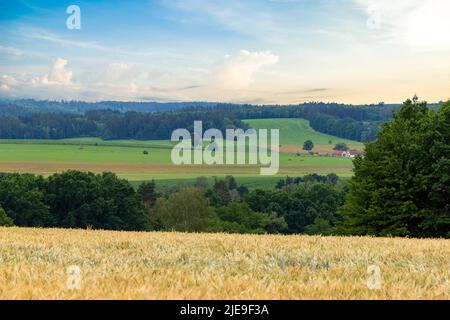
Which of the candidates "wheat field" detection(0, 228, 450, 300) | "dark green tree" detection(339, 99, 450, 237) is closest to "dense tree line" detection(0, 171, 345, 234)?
"dark green tree" detection(339, 99, 450, 237)

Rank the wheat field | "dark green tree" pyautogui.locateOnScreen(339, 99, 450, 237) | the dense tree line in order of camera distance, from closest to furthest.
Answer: the wheat field < "dark green tree" pyautogui.locateOnScreen(339, 99, 450, 237) < the dense tree line

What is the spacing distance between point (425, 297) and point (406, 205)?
41.5 meters

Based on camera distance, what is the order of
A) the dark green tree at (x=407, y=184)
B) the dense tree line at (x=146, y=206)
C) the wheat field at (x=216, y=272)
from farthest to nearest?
the dense tree line at (x=146, y=206) → the dark green tree at (x=407, y=184) → the wheat field at (x=216, y=272)

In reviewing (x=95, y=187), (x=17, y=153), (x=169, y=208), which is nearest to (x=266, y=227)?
(x=169, y=208)

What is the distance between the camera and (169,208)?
11300cm

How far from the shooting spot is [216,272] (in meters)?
9.29

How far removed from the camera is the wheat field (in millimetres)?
7320

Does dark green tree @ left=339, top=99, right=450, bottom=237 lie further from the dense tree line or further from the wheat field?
the dense tree line

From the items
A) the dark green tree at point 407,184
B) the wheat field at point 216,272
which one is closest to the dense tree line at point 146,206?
the dark green tree at point 407,184

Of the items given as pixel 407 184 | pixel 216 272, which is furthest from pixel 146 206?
pixel 216 272

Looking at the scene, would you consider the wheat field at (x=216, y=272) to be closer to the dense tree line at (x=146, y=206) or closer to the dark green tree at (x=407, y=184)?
the dark green tree at (x=407, y=184)

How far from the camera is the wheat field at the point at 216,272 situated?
24.0 ft

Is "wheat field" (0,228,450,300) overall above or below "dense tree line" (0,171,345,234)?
above

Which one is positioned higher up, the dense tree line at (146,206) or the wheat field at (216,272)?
the wheat field at (216,272)
